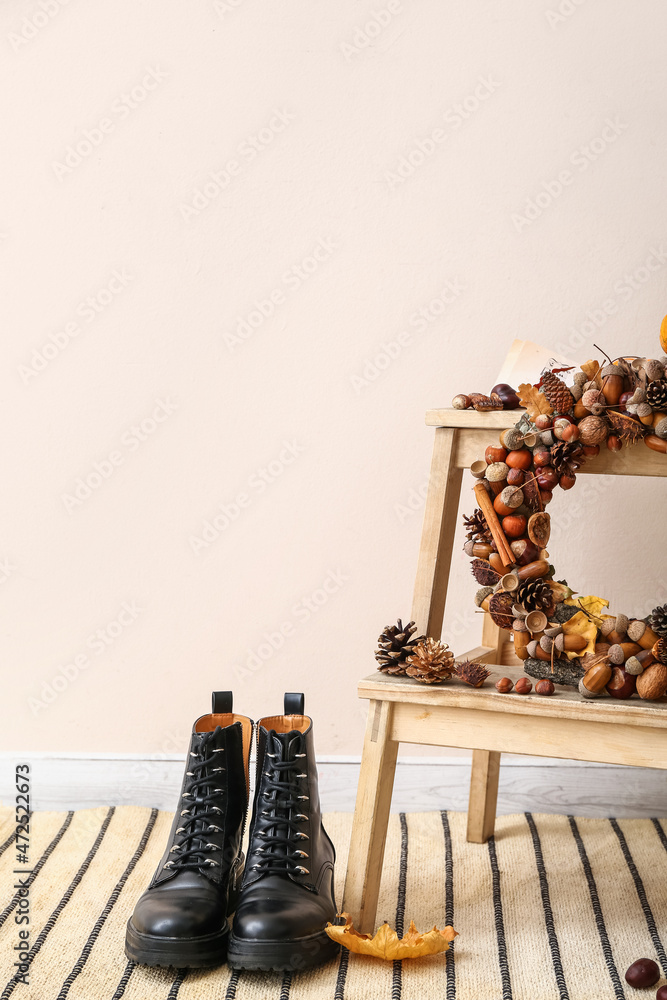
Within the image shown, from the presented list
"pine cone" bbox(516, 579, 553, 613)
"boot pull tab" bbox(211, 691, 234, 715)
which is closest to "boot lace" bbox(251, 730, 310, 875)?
"boot pull tab" bbox(211, 691, 234, 715)

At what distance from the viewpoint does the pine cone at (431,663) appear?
3.13ft

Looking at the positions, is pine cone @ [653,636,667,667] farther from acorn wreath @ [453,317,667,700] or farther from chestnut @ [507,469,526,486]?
chestnut @ [507,469,526,486]

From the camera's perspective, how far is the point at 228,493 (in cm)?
142

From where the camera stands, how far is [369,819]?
970 millimetres

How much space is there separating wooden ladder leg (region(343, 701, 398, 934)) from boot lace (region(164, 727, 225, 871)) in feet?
0.54

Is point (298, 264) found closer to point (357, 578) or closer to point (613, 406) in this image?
point (357, 578)

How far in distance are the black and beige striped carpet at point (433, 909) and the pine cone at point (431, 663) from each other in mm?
330

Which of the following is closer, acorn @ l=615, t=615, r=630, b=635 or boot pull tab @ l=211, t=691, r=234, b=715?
acorn @ l=615, t=615, r=630, b=635

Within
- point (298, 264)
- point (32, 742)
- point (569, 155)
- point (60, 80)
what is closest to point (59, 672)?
point (32, 742)

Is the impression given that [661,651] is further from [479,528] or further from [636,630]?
[479,528]

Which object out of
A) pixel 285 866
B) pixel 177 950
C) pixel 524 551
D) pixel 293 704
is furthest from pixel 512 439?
pixel 177 950

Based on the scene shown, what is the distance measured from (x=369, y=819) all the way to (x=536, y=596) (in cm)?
32

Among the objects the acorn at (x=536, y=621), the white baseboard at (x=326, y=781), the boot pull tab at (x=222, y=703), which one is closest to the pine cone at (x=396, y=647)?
the acorn at (x=536, y=621)

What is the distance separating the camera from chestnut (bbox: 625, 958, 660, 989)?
90cm
